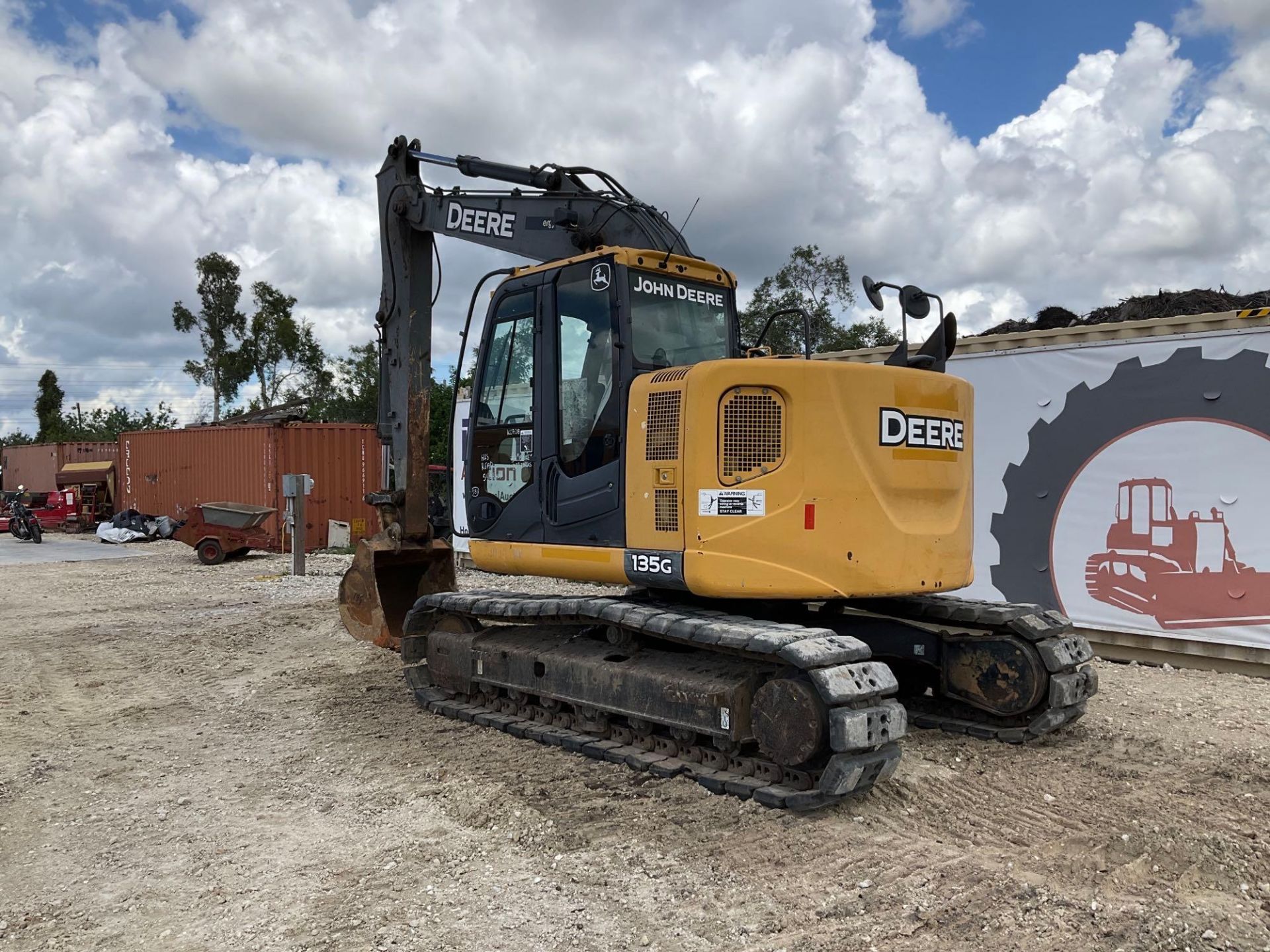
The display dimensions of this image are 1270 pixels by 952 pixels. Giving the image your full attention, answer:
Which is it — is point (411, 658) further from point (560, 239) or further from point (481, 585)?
point (481, 585)

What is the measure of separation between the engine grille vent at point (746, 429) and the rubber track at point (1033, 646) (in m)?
1.84

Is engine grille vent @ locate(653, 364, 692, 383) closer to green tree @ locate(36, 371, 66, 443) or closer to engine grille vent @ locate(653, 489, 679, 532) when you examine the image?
engine grille vent @ locate(653, 489, 679, 532)

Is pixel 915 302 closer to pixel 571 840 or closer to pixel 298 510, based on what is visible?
pixel 571 840

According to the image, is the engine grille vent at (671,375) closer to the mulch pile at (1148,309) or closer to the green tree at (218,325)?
the mulch pile at (1148,309)

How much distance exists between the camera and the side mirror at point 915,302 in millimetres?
6008

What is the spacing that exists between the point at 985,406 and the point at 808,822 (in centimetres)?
637

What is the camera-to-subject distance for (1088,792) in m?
5.38

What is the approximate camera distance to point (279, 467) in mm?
21047

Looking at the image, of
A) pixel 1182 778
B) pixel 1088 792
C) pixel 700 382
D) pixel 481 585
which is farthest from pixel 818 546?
pixel 481 585

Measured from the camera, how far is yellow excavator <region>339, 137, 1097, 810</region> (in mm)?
5297

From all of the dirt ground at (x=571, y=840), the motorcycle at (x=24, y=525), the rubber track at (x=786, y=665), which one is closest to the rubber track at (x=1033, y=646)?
the dirt ground at (x=571, y=840)

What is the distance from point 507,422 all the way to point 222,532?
13.7 meters

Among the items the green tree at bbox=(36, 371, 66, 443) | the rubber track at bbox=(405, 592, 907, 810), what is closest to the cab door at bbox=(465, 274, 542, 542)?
the rubber track at bbox=(405, 592, 907, 810)

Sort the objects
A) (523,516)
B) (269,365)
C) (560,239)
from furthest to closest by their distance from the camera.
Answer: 1. (269,365)
2. (560,239)
3. (523,516)
